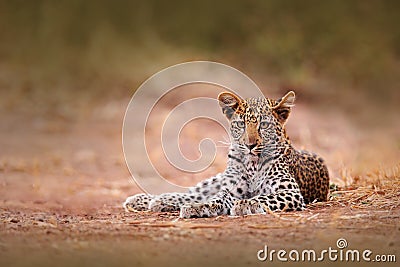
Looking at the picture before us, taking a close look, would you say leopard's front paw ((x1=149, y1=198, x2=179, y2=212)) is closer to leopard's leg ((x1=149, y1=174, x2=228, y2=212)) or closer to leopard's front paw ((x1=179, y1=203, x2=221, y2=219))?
leopard's leg ((x1=149, y1=174, x2=228, y2=212))

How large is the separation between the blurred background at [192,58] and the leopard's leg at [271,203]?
5438 millimetres

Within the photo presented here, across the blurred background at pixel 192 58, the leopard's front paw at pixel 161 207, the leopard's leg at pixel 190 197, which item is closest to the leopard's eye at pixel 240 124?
the leopard's leg at pixel 190 197

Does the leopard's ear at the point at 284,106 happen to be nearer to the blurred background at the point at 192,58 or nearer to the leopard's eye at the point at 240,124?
the leopard's eye at the point at 240,124

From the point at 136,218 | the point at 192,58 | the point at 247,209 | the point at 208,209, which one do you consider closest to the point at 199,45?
the point at 192,58

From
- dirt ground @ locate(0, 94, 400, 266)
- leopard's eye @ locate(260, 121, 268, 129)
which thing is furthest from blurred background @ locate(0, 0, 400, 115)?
leopard's eye @ locate(260, 121, 268, 129)

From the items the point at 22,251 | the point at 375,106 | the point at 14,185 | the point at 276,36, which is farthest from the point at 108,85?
the point at 22,251

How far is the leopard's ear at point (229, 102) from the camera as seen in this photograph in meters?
6.66

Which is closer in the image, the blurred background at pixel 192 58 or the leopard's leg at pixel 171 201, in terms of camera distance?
the leopard's leg at pixel 171 201

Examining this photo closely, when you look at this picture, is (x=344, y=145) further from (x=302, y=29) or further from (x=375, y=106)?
(x=302, y=29)

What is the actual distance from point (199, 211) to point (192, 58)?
9.45 meters

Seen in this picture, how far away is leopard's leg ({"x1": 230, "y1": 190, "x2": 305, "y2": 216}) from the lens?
20.2ft

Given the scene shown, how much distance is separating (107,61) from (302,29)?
4.24 metres

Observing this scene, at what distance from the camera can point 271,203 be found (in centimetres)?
626

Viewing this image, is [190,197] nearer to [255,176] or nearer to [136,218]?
[255,176]
